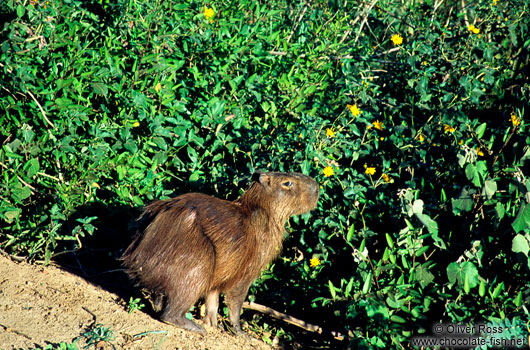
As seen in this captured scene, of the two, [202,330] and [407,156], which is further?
[407,156]

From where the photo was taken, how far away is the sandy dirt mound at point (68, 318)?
3.26 metres

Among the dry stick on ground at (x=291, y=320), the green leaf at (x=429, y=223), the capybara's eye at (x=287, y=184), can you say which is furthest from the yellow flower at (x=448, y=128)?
the dry stick on ground at (x=291, y=320)

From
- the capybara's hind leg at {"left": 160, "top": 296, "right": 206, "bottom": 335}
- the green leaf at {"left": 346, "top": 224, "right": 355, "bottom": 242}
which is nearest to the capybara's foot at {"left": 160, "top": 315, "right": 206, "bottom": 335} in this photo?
the capybara's hind leg at {"left": 160, "top": 296, "right": 206, "bottom": 335}

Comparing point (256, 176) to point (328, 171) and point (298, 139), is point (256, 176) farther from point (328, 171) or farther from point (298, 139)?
point (328, 171)

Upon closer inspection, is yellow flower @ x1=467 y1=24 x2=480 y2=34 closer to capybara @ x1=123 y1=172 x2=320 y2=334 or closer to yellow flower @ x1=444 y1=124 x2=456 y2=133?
yellow flower @ x1=444 y1=124 x2=456 y2=133

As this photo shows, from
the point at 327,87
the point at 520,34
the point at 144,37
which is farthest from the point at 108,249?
the point at 520,34

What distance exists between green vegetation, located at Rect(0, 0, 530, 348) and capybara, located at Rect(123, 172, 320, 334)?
215 mm

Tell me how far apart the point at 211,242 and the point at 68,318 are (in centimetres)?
101

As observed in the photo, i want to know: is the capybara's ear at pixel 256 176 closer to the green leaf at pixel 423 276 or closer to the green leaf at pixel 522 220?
the green leaf at pixel 423 276

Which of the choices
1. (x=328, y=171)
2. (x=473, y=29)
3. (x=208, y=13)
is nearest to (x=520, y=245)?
(x=328, y=171)

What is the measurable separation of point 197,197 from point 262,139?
724mm

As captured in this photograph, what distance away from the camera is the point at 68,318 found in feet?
11.4

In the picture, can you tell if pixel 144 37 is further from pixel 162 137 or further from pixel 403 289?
pixel 403 289

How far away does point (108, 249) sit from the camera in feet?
14.1
